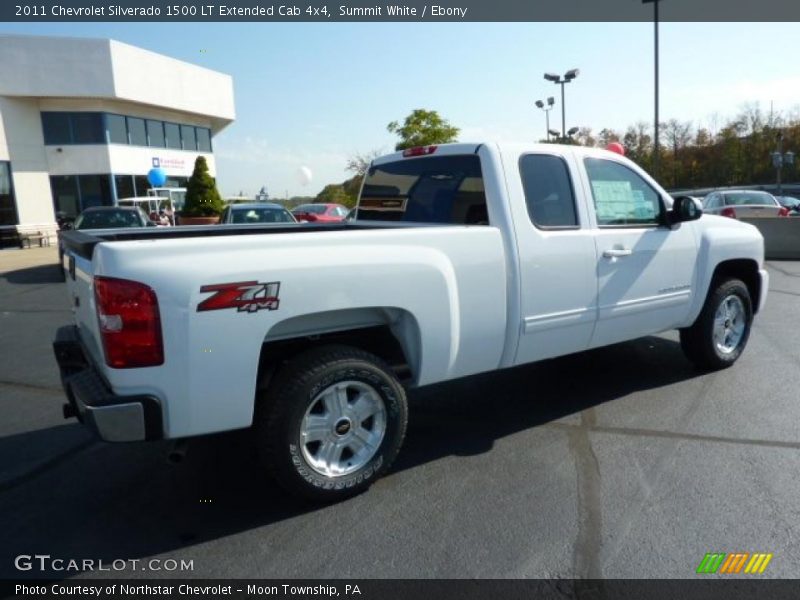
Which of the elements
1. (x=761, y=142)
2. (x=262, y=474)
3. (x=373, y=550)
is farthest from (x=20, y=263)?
(x=761, y=142)

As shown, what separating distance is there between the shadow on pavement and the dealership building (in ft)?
82.3

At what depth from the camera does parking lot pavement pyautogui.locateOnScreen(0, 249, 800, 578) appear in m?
2.80

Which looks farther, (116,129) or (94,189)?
(116,129)

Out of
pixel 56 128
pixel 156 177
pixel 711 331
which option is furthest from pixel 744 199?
pixel 56 128

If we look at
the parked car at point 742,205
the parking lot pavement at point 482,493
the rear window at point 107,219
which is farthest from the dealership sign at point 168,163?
the parking lot pavement at point 482,493

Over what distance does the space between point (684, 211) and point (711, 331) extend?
1180 millimetres

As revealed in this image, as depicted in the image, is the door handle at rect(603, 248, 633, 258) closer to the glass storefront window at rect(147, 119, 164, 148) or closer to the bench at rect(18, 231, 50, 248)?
the bench at rect(18, 231, 50, 248)

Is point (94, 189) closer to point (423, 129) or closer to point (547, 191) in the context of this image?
point (423, 129)

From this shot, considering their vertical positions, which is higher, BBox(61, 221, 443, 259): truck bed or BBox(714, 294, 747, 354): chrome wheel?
BBox(61, 221, 443, 259): truck bed

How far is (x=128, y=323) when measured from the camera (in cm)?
262

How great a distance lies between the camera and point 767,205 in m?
15.9

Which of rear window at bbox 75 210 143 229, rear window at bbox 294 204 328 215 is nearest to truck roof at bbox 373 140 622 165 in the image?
rear window at bbox 75 210 143 229

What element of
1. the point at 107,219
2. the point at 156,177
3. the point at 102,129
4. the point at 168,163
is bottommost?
the point at 107,219

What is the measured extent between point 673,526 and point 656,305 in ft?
6.82
